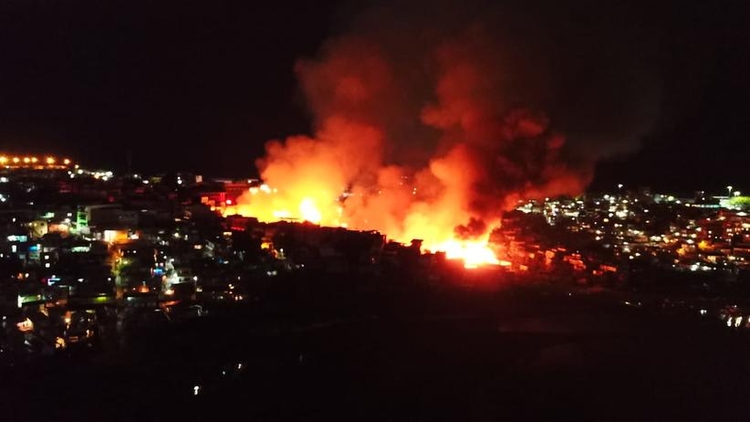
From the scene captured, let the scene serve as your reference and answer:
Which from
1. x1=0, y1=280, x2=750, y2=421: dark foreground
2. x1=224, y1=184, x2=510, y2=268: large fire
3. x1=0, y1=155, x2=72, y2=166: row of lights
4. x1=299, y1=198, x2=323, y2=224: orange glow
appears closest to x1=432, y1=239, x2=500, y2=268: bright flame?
x1=224, y1=184, x2=510, y2=268: large fire

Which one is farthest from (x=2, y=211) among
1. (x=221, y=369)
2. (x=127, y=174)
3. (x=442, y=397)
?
(x=127, y=174)

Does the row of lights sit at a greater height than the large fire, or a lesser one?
greater

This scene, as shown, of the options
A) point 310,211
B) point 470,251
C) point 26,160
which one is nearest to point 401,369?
point 470,251

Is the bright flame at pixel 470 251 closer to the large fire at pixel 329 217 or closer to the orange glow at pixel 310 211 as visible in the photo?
the large fire at pixel 329 217

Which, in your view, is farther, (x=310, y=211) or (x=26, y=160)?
(x=26, y=160)

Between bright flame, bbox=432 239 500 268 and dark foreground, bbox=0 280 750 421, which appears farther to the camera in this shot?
bright flame, bbox=432 239 500 268

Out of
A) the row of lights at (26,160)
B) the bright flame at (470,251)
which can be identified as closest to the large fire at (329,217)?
the bright flame at (470,251)

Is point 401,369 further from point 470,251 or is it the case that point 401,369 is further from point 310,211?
point 310,211

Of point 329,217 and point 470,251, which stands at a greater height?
point 329,217

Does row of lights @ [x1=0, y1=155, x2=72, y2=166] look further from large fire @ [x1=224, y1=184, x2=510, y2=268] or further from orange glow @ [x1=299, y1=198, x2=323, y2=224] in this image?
orange glow @ [x1=299, y1=198, x2=323, y2=224]
